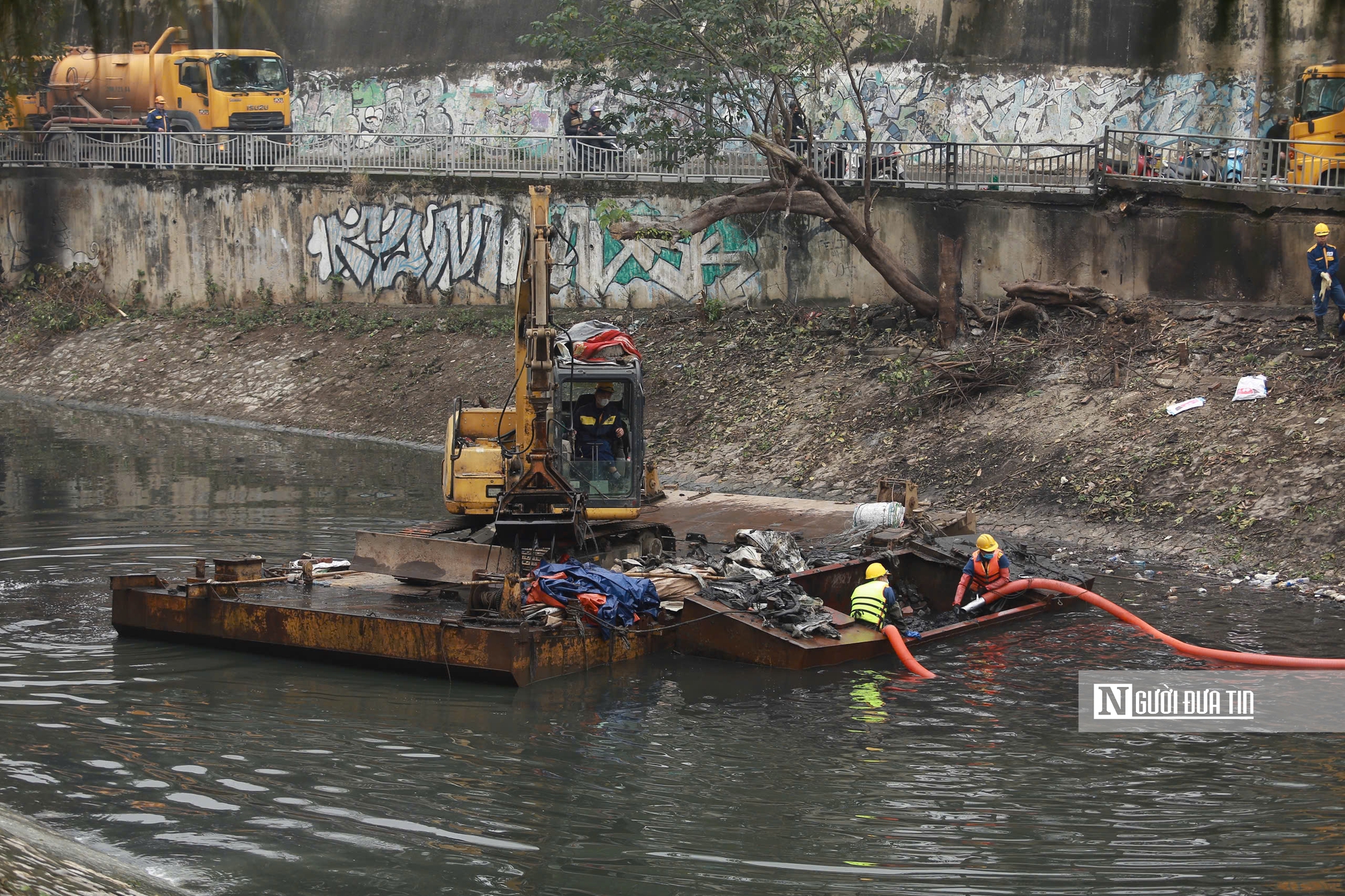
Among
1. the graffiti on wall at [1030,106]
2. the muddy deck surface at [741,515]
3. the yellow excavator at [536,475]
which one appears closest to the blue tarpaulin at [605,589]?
the yellow excavator at [536,475]

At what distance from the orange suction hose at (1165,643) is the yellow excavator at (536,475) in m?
3.79

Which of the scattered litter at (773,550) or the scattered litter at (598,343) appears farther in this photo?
the scattered litter at (598,343)

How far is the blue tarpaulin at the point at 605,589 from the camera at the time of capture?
558 inches

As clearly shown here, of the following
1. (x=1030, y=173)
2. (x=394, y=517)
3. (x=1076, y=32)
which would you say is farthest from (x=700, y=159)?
(x=394, y=517)

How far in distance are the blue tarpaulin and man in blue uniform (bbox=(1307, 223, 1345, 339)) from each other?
13.1m

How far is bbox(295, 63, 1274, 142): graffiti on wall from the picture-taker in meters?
33.7

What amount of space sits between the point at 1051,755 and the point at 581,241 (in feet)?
75.1

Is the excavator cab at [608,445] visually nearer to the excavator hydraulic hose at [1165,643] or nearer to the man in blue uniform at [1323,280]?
the excavator hydraulic hose at [1165,643]

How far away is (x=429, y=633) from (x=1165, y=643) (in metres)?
7.85

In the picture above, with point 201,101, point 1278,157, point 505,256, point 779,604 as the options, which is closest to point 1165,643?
point 779,604

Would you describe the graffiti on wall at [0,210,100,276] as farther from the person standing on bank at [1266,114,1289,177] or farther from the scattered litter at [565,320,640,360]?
the person standing on bank at [1266,114,1289,177]

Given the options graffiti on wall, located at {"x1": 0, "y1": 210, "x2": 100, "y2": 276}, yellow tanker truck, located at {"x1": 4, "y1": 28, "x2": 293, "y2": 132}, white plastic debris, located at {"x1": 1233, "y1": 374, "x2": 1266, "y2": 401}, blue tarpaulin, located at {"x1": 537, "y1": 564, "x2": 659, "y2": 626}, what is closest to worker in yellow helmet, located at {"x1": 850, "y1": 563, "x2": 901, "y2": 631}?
blue tarpaulin, located at {"x1": 537, "y1": 564, "x2": 659, "y2": 626}

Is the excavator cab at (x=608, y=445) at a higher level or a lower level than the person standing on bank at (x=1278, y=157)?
lower

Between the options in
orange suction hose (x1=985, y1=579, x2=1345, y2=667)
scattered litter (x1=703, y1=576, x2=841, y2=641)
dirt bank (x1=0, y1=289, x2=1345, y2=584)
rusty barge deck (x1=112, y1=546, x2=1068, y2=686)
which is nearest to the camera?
rusty barge deck (x1=112, y1=546, x2=1068, y2=686)
